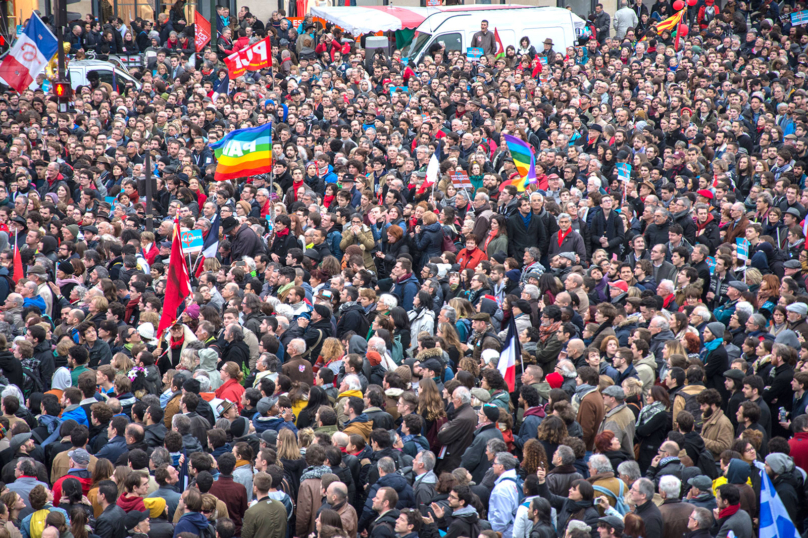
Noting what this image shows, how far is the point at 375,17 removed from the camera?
89.9 feet

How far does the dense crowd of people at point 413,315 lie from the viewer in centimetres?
713

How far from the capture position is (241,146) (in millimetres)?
14289

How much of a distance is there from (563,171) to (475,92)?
6395mm

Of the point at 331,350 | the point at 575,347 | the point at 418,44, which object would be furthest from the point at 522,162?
the point at 418,44

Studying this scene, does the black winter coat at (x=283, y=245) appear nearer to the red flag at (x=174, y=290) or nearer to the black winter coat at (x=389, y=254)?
the black winter coat at (x=389, y=254)

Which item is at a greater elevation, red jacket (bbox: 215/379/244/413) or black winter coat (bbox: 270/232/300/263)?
black winter coat (bbox: 270/232/300/263)

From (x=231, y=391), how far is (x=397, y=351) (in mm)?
2067

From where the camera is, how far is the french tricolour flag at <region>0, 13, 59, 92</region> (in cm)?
1927

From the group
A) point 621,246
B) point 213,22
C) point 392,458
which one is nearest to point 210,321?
point 392,458

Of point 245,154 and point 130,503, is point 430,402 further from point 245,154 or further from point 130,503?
point 245,154

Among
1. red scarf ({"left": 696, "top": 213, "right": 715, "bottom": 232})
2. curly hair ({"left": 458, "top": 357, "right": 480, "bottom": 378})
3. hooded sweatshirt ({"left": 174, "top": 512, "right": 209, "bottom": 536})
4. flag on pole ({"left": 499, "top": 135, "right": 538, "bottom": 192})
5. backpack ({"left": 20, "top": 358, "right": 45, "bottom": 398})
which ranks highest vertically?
flag on pole ({"left": 499, "top": 135, "right": 538, "bottom": 192})

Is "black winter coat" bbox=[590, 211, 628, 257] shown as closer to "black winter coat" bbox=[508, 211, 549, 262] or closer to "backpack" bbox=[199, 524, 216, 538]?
"black winter coat" bbox=[508, 211, 549, 262]

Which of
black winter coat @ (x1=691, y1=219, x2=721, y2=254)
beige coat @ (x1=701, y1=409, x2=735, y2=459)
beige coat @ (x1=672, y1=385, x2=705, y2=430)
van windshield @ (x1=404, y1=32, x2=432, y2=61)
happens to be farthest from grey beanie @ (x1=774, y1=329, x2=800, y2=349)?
van windshield @ (x1=404, y1=32, x2=432, y2=61)

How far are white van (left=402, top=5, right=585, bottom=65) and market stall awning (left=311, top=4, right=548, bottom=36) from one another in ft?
4.40
